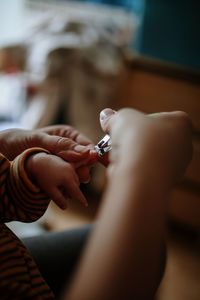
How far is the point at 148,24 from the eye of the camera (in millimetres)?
1242

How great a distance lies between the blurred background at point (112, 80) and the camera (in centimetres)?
110

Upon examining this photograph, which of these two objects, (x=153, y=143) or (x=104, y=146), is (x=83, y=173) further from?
(x=153, y=143)

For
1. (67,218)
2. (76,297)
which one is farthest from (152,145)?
(67,218)

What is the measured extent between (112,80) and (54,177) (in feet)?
3.55

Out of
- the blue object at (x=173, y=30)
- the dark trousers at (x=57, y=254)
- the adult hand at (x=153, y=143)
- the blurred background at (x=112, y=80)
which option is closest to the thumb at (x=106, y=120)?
the adult hand at (x=153, y=143)

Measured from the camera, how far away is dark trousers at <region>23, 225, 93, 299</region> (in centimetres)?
51

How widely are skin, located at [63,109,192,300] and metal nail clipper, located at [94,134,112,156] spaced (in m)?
0.13

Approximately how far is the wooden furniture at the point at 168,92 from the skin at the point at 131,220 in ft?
2.42

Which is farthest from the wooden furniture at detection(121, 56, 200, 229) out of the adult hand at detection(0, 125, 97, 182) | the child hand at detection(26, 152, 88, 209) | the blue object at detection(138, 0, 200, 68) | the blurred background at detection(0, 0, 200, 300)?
the child hand at detection(26, 152, 88, 209)

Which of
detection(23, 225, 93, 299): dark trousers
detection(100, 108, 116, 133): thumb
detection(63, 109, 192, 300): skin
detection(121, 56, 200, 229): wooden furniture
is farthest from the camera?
detection(121, 56, 200, 229): wooden furniture

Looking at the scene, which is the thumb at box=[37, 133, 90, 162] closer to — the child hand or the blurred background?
the child hand

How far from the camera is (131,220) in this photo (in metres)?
0.24

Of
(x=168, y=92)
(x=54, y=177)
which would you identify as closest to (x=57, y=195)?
(x=54, y=177)

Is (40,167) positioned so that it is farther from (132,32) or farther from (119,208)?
(132,32)
